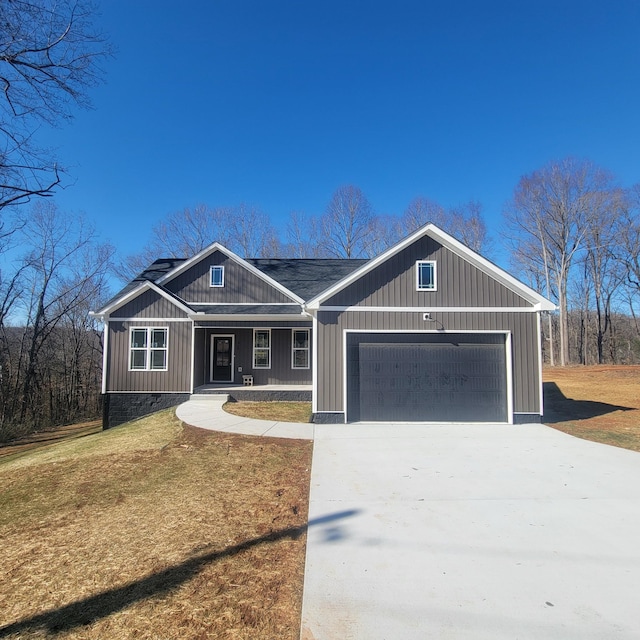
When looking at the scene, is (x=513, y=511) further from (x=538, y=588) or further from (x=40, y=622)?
(x=40, y=622)

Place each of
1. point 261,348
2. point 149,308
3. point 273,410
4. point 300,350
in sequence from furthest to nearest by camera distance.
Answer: point 261,348 → point 300,350 → point 149,308 → point 273,410

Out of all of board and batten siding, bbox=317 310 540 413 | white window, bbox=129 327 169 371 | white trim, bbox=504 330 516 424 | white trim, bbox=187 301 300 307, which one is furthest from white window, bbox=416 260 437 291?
white window, bbox=129 327 169 371

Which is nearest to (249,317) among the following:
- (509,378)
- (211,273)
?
(211,273)

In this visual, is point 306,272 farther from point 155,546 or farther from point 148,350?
point 155,546

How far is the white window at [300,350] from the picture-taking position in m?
14.3

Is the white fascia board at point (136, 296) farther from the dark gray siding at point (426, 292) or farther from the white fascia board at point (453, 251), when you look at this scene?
the dark gray siding at point (426, 292)

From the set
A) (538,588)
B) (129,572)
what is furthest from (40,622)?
(538,588)

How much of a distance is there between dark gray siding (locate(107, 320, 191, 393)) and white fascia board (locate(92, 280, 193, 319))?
0.45m

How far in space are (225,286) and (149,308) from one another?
291 centimetres

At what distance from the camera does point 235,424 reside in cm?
917

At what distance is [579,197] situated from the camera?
28.0m

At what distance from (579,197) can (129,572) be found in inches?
1345

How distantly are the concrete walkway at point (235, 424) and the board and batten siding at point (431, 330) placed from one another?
1187 mm

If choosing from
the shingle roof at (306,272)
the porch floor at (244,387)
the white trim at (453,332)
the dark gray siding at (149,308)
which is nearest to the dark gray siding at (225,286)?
the shingle roof at (306,272)
